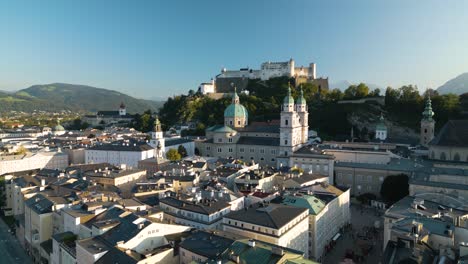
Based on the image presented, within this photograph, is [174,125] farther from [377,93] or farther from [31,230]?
[31,230]

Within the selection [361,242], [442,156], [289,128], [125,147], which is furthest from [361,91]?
[361,242]

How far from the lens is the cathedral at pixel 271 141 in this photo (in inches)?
2147

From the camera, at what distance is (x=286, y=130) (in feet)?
203

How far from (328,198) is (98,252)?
20534 mm

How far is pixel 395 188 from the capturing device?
43.2 meters

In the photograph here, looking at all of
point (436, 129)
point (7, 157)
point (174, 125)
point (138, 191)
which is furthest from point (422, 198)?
point (174, 125)

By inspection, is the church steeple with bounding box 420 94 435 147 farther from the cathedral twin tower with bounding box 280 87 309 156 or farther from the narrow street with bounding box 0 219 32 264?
the narrow street with bounding box 0 219 32 264

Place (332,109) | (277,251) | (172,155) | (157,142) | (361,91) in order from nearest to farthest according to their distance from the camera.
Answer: (277,251), (172,155), (157,142), (332,109), (361,91)

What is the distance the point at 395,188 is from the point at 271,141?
2660 cm

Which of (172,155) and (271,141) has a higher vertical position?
(271,141)

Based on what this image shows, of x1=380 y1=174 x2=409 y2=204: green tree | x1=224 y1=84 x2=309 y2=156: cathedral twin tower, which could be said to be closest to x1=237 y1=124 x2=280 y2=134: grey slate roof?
x1=224 y1=84 x2=309 y2=156: cathedral twin tower

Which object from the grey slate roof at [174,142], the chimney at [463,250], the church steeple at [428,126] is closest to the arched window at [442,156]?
the church steeple at [428,126]

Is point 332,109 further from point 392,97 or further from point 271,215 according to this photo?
point 271,215

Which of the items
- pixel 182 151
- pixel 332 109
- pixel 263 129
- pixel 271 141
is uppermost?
pixel 332 109
